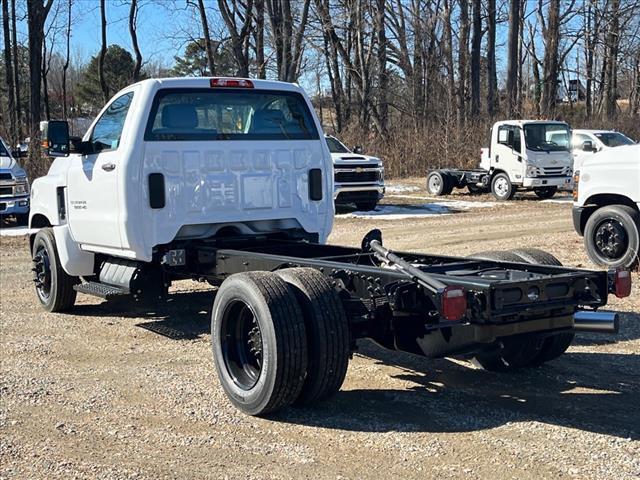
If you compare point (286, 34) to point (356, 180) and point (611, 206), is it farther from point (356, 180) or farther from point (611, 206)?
point (611, 206)

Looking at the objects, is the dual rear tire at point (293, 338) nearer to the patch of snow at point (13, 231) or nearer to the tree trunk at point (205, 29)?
the patch of snow at point (13, 231)

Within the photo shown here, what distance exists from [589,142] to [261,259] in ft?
60.5

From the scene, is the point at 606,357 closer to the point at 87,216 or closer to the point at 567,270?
the point at 567,270

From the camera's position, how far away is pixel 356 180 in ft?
65.0

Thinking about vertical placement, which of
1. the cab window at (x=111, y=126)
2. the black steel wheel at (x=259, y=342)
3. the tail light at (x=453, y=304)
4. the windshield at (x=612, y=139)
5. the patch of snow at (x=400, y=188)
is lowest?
the black steel wheel at (x=259, y=342)

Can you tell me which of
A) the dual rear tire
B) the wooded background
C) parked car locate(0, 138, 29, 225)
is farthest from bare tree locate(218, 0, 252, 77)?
the dual rear tire

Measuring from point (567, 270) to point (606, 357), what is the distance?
1648mm

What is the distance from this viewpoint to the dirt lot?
4.46 m

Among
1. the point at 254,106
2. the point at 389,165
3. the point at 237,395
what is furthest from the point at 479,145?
the point at 237,395

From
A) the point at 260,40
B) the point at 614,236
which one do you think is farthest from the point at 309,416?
the point at 260,40

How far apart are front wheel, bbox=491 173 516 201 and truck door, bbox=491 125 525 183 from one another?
0.59ft

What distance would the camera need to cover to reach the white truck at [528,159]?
2219 centimetres

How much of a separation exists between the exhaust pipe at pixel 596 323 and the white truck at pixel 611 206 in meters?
5.16

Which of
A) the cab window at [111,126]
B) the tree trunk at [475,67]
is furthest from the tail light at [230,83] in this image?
the tree trunk at [475,67]
